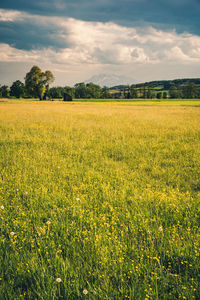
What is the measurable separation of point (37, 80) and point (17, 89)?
4421 cm

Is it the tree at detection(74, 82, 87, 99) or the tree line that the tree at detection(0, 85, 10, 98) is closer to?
the tree line

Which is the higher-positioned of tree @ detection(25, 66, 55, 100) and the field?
tree @ detection(25, 66, 55, 100)

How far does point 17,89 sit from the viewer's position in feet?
369

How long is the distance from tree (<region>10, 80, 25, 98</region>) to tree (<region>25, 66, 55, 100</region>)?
3815 centimetres

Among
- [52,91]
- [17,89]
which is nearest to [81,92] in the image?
[52,91]

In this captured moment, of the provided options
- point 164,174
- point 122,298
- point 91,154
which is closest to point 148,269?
point 122,298

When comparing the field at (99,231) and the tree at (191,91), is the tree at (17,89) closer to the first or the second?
the tree at (191,91)

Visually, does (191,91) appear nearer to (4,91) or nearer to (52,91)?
(52,91)

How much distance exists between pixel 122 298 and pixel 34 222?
6.28ft

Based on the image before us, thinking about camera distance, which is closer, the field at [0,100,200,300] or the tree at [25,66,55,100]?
the field at [0,100,200,300]

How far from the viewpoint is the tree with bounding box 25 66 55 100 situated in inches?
3017

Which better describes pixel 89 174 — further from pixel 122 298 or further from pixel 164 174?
pixel 122 298

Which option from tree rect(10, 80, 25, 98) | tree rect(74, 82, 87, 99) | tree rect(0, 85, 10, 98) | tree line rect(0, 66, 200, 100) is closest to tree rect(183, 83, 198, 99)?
tree line rect(0, 66, 200, 100)

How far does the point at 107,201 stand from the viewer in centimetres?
381
